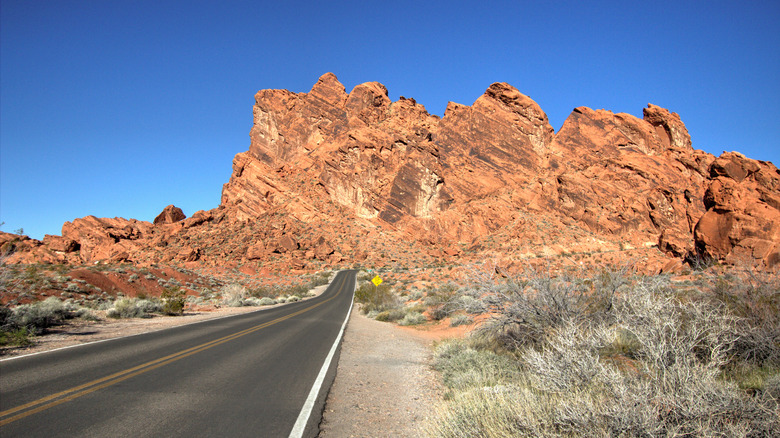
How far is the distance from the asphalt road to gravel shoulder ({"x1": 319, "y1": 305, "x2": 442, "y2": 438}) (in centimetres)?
→ 30

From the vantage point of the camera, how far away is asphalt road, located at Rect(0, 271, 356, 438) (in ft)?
13.8

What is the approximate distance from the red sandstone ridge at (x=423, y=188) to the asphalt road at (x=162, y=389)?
48154 mm

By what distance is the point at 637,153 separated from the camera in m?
72.1

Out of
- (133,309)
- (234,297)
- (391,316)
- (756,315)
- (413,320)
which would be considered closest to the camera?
(756,315)

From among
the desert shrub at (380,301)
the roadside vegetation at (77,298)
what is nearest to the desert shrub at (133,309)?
the roadside vegetation at (77,298)

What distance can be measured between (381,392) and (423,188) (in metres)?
73.0

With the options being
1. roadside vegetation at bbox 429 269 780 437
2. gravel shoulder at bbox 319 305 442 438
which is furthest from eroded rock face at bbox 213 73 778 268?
roadside vegetation at bbox 429 269 780 437

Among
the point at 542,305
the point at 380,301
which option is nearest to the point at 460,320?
the point at 542,305

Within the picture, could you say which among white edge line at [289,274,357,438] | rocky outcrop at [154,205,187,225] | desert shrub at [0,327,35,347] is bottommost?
white edge line at [289,274,357,438]

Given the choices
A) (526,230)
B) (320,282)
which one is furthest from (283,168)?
(526,230)

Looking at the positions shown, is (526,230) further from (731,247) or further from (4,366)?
(4,366)

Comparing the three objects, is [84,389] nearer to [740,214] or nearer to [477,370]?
[477,370]

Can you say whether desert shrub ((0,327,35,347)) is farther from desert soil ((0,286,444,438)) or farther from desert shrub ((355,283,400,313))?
desert shrub ((355,283,400,313))

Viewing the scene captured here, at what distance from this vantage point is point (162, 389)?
5570mm
